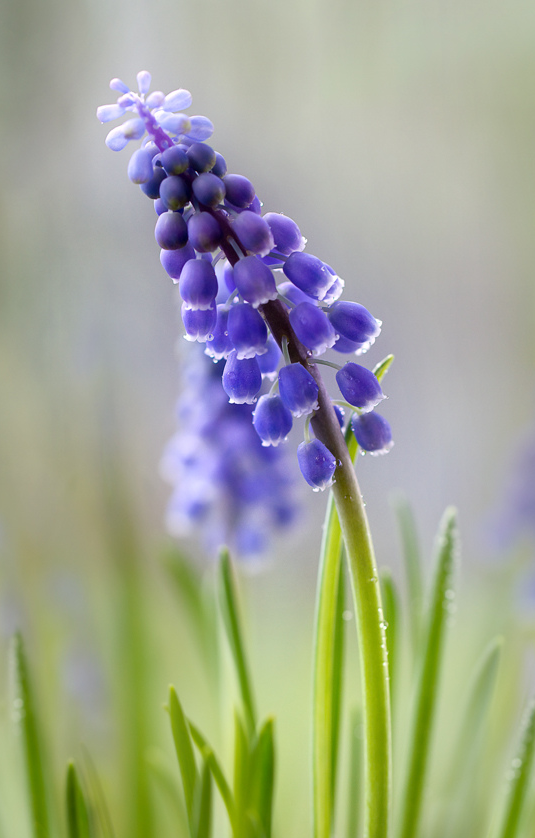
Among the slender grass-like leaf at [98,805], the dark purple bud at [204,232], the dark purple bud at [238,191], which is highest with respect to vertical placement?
the dark purple bud at [238,191]

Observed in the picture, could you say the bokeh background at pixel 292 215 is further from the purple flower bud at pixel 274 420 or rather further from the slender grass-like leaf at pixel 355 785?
the purple flower bud at pixel 274 420

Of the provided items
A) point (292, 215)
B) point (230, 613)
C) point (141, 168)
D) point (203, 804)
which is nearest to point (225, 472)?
point (230, 613)

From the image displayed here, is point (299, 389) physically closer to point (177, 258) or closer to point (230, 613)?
point (177, 258)

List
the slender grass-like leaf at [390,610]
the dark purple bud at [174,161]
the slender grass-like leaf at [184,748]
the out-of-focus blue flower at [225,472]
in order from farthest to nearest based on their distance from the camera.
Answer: the out-of-focus blue flower at [225,472] → the slender grass-like leaf at [390,610] → the slender grass-like leaf at [184,748] → the dark purple bud at [174,161]

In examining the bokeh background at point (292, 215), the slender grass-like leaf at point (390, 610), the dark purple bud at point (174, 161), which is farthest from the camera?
the bokeh background at point (292, 215)

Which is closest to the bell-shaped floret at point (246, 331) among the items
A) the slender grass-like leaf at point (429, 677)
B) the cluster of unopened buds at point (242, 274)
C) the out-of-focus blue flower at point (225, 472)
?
the cluster of unopened buds at point (242, 274)

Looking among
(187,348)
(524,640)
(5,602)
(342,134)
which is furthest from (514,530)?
(342,134)
